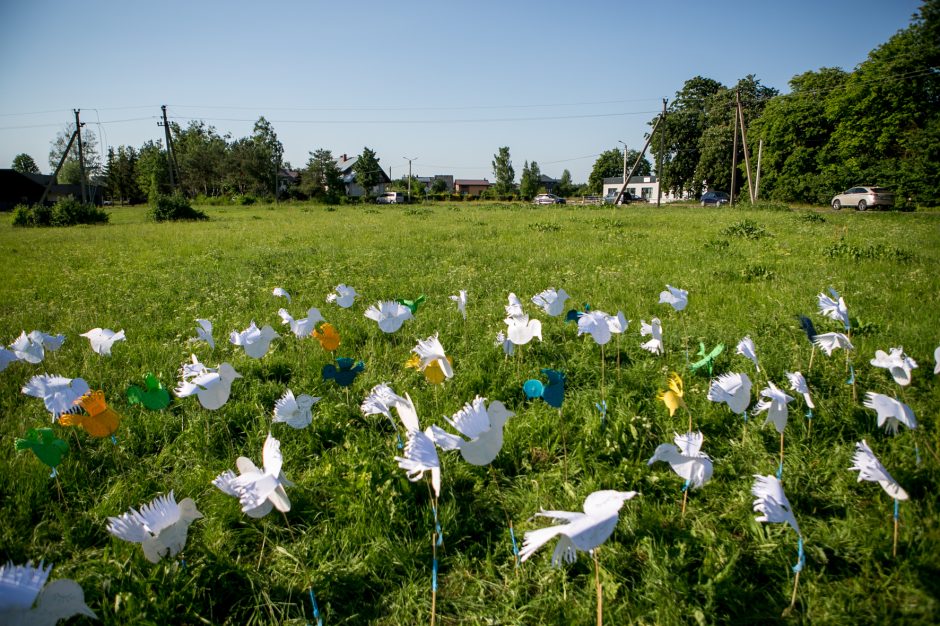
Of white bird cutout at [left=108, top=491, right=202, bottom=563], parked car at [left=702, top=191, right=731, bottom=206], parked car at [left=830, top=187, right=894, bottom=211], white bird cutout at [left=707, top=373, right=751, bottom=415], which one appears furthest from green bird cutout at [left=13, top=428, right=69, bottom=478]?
parked car at [left=702, top=191, right=731, bottom=206]

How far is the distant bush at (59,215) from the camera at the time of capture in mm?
18750

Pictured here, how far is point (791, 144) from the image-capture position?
3300cm

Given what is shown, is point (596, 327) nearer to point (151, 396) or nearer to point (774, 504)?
point (774, 504)

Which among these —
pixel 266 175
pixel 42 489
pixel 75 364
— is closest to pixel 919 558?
pixel 42 489

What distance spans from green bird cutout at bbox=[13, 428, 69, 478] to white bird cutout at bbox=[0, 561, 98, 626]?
939 mm

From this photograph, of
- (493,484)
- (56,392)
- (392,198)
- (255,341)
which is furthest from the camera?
(392,198)

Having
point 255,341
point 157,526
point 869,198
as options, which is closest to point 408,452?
point 157,526

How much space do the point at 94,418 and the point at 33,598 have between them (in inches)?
47.0

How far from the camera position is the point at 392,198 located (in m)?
59.8

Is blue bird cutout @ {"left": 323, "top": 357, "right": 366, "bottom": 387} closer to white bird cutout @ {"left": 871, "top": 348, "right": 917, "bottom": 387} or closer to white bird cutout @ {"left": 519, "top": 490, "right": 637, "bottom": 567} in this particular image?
white bird cutout @ {"left": 519, "top": 490, "right": 637, "bottom": 567}

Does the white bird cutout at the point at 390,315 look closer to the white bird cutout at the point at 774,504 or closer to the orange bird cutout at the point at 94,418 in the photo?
the orange bird cutout at the point at 94,418

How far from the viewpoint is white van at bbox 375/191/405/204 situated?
181ft

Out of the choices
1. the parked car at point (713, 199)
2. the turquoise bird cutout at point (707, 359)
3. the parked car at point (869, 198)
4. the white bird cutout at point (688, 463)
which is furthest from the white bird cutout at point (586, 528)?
the parked car at point (713, 199)

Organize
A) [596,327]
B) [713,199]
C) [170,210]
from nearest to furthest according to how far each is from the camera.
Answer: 1. [596,327]
2. [170,210]
3. [713,199]
